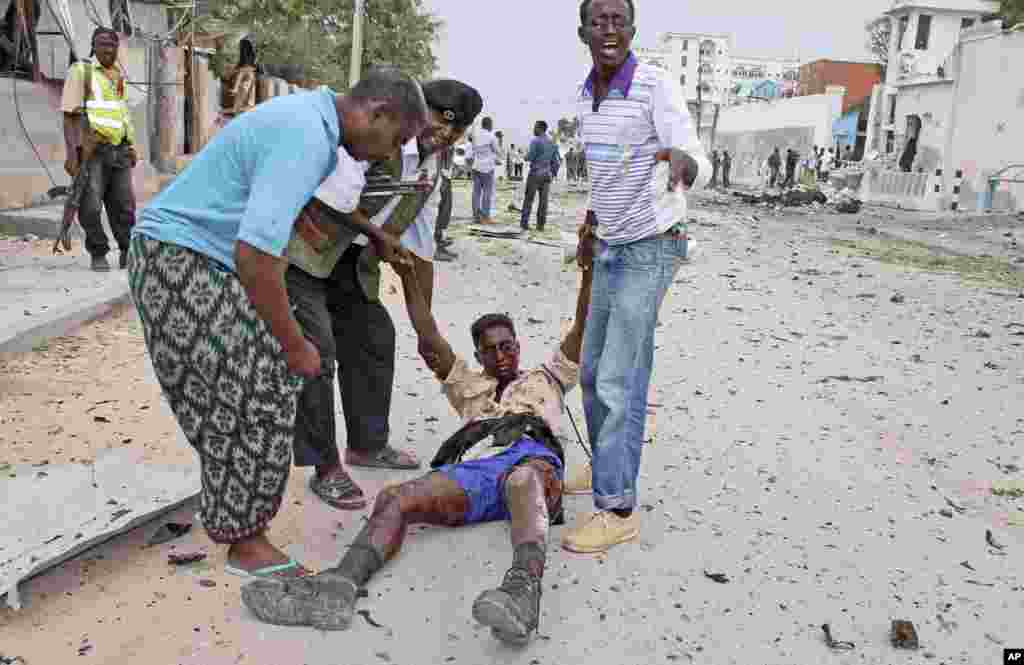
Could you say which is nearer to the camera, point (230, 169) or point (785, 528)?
point (230, 169)

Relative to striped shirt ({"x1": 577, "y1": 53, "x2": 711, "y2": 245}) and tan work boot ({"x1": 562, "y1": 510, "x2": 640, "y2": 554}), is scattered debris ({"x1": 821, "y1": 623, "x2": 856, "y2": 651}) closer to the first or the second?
tan work boot ({"x1": 562, "y1": 510, "x2": 640, "y2": 554})

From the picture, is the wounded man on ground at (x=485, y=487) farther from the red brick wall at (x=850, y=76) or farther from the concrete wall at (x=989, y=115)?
the red brick wall at (x=850, y=76)

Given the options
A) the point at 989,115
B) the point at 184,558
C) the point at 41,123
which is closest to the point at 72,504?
the point at 184,558

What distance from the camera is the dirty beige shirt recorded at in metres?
3.53

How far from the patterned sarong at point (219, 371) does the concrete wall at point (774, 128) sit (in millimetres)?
45790

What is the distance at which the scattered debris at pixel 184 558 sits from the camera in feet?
9.46

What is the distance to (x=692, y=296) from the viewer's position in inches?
339

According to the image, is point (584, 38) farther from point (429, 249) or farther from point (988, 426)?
point (988, 426)

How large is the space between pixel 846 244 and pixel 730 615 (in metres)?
12.9

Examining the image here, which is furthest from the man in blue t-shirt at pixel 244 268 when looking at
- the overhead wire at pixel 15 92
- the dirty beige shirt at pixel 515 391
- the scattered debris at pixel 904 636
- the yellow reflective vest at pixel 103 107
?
the overhead wire at pixel 15 92

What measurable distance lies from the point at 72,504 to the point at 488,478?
1429mm

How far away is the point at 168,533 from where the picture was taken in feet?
10.1

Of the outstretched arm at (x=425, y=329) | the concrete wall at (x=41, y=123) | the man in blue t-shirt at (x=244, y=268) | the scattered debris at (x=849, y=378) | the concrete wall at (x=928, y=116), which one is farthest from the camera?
the concrete wall at (x=928, y=116)

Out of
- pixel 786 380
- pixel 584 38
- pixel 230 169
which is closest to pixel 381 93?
pixel 230 169
